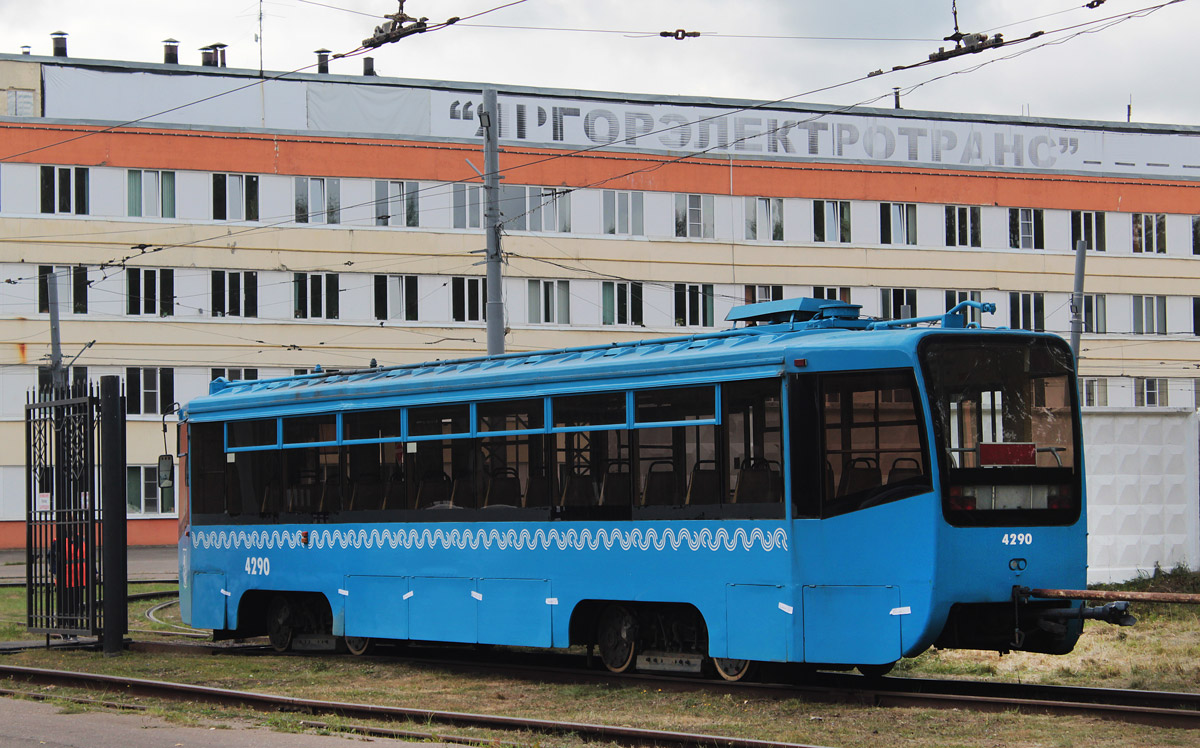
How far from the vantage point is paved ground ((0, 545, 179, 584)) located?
34156 millimetres

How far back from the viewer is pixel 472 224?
4872 centimetres

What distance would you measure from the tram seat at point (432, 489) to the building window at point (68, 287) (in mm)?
34080

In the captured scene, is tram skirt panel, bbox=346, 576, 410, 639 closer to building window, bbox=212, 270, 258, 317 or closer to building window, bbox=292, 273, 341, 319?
building window, bbox=212, 270, 258, 317

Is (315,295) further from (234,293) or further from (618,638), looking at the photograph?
(618,638)

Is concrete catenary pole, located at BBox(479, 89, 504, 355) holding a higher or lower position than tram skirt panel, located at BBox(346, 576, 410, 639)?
higher

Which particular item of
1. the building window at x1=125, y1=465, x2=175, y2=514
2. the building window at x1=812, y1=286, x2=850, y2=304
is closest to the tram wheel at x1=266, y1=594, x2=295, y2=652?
the building window at x1=125, y1=465, x2=175, y2=514

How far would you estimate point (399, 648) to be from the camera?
16797 mm

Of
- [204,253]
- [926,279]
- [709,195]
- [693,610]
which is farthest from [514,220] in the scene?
[693,610]

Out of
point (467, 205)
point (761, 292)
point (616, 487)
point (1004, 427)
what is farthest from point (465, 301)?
point (1004, 427)

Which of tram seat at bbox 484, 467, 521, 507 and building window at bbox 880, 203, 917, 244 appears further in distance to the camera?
building window at bbox 880, 203, 917, 244

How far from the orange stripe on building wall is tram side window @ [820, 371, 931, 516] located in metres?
34.4

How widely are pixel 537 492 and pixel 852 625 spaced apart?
3436mm

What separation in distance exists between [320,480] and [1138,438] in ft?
36.7

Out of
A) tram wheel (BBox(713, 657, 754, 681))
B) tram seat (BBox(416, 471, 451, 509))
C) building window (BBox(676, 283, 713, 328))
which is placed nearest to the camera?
tram wheel (BBox(713, 657, 754, 681))
